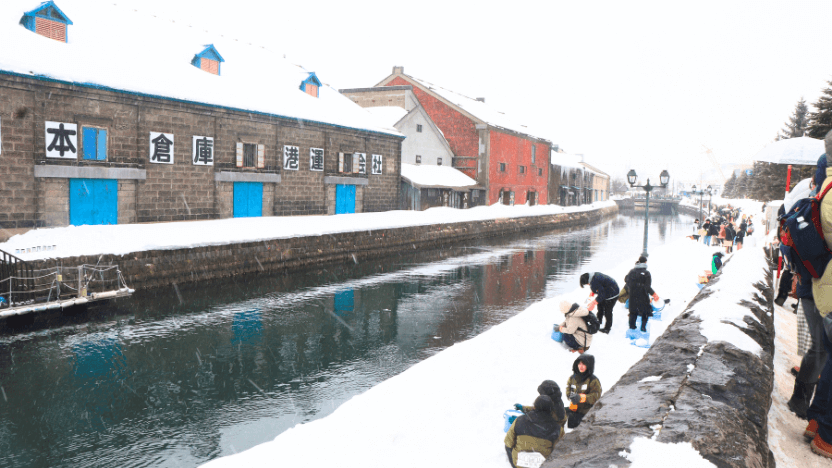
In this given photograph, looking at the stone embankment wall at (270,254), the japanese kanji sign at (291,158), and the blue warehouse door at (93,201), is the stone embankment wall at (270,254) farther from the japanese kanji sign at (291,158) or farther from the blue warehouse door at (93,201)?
the japanese kanji sign at (291,158)

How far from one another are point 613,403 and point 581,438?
1.48 feet

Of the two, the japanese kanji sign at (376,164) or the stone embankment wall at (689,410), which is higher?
the japanese kanji sign at (376,164)

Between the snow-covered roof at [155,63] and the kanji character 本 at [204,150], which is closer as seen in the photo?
the snow-covered roof at [155,63]

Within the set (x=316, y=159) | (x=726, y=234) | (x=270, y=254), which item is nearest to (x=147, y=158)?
(x=270, y=254)

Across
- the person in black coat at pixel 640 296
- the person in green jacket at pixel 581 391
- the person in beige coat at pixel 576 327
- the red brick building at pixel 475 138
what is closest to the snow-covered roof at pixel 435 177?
the red brick building at pixel 475 138

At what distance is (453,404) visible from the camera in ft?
21.4

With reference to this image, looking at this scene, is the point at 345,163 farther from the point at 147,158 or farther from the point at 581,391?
the point at 581,391

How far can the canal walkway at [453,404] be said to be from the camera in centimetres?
535

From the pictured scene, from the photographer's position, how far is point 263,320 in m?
12.7

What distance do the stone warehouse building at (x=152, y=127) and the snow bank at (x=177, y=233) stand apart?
1146 millimetres

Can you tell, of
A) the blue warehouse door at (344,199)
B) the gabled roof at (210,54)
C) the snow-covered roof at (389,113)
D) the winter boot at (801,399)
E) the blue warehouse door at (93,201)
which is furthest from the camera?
the snow-covered roof at (389,113)

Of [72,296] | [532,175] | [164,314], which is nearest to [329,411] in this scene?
[164,314]

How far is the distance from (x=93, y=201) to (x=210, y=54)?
8298 millimetres

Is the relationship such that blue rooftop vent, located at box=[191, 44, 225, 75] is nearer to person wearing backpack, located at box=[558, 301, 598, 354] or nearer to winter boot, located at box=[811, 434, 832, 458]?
person wearing backpack, located at box=[558, 301, 598, 354]
